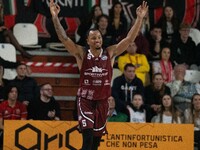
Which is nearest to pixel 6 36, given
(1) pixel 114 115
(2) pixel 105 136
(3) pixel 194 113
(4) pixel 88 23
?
(4) pixel 88 23

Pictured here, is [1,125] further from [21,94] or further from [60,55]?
[60,55]

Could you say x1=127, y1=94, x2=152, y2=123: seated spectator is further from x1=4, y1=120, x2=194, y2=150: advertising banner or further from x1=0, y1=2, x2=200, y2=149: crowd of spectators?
x1=4, y1=120, x2=194, y2=150: advertising banner

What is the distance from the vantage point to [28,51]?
1562 cm

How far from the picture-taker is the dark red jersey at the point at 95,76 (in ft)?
33.1

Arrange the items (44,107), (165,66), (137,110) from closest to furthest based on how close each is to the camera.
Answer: (44,107), (137,110), (165,66)

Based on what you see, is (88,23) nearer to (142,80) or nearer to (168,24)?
(142,80)

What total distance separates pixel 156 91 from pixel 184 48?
1685 mm

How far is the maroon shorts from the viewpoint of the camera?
396 inches

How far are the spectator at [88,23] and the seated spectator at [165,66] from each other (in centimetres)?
146

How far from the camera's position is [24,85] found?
14.1 m

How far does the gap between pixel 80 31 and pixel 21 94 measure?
2099mm

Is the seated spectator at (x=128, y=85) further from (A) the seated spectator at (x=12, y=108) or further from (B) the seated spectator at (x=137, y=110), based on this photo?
(A) the seated spectator at (x=12, y=108)

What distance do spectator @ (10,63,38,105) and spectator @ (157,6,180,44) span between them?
10.6ft

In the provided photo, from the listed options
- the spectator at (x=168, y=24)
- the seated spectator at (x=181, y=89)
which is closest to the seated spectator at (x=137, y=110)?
the seated spectator at (x=181, y=89)
